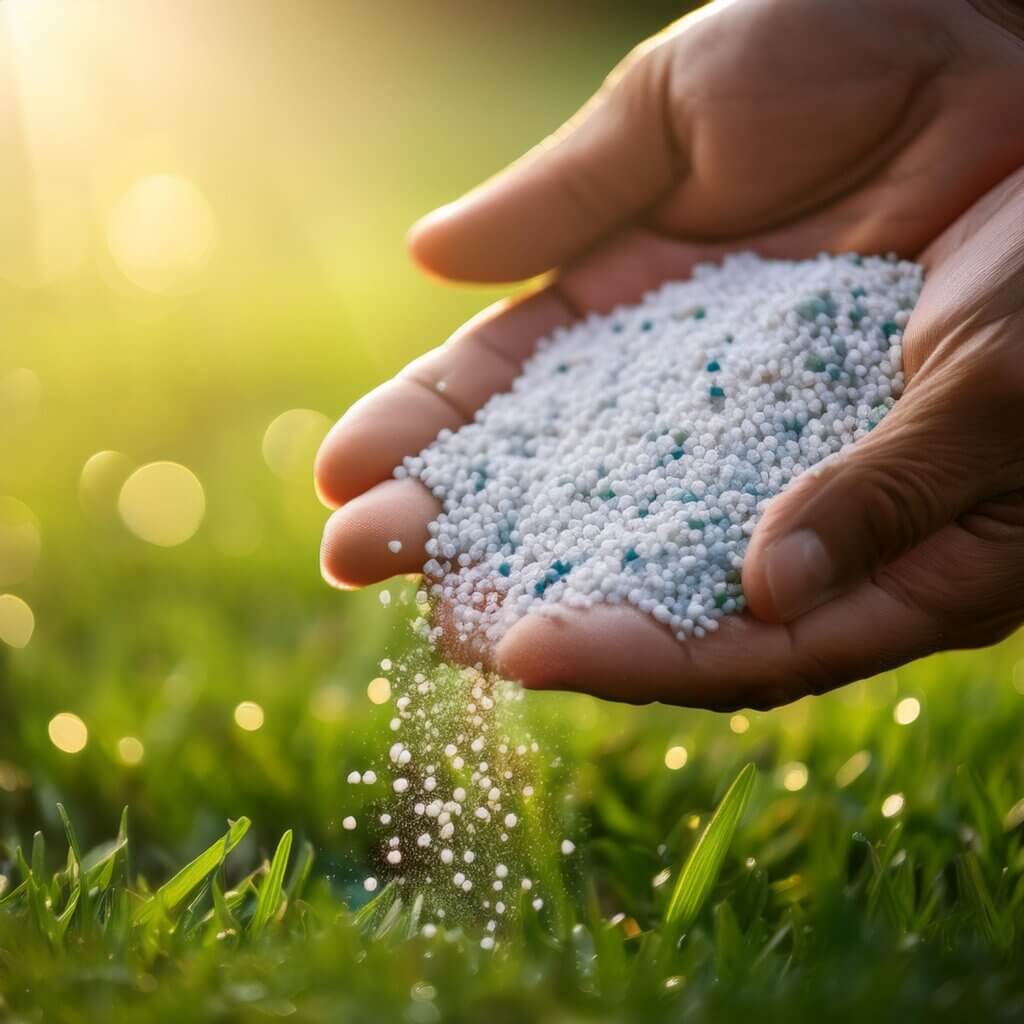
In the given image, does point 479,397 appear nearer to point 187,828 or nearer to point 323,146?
point 187,828

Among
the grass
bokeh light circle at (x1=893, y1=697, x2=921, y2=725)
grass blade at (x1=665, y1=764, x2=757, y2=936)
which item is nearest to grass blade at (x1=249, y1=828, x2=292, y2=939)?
the grass

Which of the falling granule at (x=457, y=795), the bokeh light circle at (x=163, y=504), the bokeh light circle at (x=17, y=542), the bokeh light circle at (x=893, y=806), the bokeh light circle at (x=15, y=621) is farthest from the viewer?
the bokeh light circle at (x=163, y=504)

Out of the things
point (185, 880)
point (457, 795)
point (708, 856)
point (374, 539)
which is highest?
point (374, 539)

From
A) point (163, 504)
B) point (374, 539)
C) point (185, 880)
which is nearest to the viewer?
point (185, 880)

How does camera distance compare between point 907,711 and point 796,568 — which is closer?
point 796,568

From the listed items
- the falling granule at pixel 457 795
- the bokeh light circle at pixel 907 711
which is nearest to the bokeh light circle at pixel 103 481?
the falling granule at pixel 457 795

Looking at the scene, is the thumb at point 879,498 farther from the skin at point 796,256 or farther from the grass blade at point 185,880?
the grass blade at point 185,880

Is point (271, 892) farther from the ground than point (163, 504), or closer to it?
closer to it

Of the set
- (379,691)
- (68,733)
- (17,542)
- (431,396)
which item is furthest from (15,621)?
(431,396)

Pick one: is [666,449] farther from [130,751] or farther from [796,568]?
[130,751]
